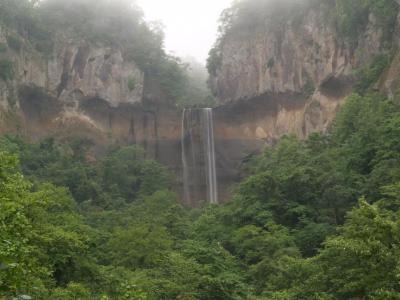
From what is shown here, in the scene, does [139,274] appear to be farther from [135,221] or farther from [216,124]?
[216,124]

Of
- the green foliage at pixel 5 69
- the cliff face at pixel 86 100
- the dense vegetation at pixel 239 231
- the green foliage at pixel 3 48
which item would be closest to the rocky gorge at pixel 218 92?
the cliff face at pixel 86 100

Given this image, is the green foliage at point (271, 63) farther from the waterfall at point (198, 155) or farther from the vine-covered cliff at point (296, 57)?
the waterfall at point (198, 155)

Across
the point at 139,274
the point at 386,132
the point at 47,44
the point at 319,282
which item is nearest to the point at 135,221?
the point at 139,274

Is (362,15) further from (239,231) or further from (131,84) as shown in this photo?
(131,84)

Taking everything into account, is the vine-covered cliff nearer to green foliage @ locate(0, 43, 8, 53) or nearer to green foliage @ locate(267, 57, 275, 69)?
green foliage @ locate(267, 57, 275, 69)

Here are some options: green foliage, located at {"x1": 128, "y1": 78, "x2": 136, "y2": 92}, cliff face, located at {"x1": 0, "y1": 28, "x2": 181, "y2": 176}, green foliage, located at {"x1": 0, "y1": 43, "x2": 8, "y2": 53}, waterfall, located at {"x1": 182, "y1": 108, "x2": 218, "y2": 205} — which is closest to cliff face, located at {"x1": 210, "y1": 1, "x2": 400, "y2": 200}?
waterfall, located at {"x1": 182, "y1": 108, "x2": 218, "y2": 205}

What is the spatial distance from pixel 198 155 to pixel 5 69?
14796 mm

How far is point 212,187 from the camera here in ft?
132

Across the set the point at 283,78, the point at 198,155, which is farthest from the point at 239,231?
the point at 198,155

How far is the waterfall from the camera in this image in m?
40.5

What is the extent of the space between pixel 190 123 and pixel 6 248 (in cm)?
3610

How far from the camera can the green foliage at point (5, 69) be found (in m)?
33.8

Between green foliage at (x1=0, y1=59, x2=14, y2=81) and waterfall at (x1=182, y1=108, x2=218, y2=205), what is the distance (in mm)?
12952

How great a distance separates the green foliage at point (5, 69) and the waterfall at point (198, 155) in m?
13.0
